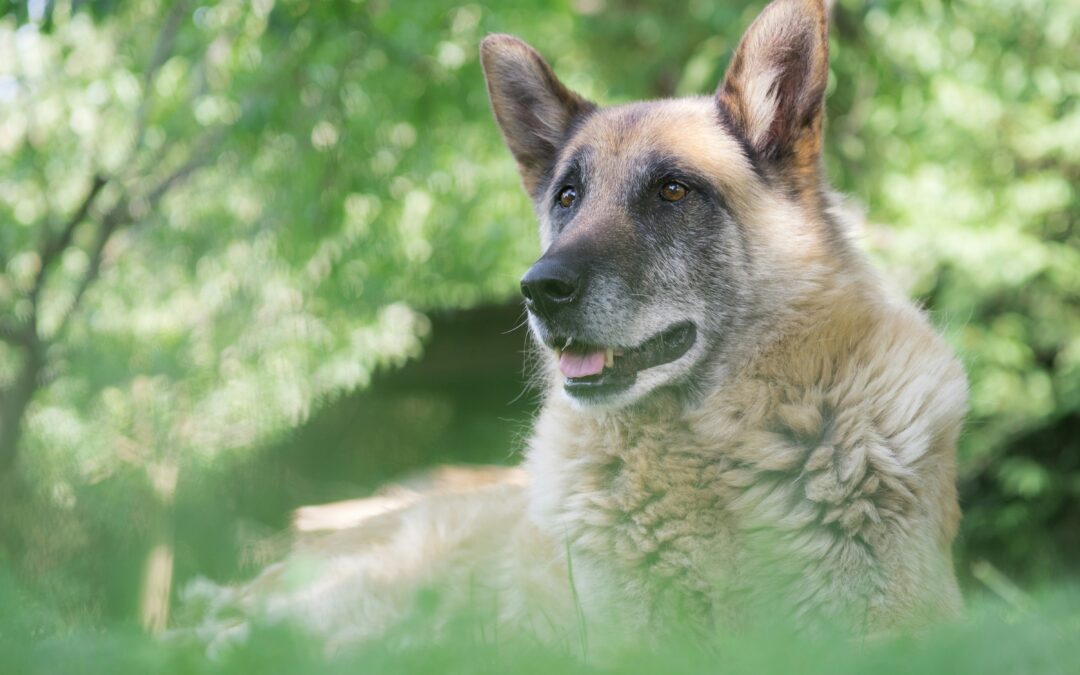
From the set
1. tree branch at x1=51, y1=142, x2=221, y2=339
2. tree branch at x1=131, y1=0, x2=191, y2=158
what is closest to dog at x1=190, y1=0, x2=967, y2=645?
tree branch at x1=131, y1=0, x2=191, y2=158

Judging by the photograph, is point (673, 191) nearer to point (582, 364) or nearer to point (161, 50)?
point (582, 364)

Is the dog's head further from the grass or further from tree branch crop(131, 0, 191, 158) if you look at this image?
tree branch crop(131, 0, 191, 158)

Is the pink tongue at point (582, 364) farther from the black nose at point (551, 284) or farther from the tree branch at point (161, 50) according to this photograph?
the tree branch at point (161, 50)

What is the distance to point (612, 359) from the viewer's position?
3.39m

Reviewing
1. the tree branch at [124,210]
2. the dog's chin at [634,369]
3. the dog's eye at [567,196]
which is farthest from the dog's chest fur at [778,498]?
the tree branch at [124,210]

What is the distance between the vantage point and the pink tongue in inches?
134

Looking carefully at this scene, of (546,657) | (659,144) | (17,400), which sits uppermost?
(659,144)

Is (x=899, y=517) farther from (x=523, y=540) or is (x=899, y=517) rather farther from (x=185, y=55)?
(x=185, y=55)

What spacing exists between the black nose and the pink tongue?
8.4 inches

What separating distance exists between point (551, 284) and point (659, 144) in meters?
0.76

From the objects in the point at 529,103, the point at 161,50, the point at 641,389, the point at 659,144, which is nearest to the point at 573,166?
the point at 659,144

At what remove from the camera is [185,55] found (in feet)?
24.5

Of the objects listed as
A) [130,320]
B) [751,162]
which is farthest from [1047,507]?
[130,320]

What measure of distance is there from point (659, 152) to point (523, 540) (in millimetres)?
1430
